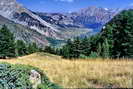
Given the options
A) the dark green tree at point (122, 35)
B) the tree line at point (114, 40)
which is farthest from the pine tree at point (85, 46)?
the dark green tree at point (122, 35)

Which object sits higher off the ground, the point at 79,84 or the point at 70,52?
the point at 79,84

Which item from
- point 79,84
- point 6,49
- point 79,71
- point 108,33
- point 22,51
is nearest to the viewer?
point 79,84

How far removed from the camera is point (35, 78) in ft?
25.0

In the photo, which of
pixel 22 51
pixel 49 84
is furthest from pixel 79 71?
pixel 22 51

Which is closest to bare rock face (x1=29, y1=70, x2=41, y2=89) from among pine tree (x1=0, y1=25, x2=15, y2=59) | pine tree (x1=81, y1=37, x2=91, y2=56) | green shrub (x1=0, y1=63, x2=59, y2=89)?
green shrub (x1=0, y1=63, x2=59, y2=89)

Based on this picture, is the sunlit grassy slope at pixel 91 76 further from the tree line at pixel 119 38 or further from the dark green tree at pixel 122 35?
the dark green tree at pixel 122 35

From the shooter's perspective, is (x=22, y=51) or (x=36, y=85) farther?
(x=22, y=51)

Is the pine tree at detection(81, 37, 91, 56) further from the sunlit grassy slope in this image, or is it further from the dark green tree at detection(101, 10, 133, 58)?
the sunlit grassy slope

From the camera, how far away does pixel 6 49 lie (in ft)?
298

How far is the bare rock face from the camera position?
7.35 meters

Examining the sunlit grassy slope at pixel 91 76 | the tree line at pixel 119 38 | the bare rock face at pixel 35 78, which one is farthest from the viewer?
the tree line at pixel 119 38

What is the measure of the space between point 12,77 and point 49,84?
4.82ft

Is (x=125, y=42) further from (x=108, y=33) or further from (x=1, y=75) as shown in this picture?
(x=1, y=75)

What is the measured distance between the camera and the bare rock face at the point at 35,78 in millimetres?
7349
